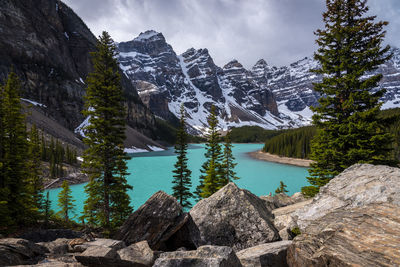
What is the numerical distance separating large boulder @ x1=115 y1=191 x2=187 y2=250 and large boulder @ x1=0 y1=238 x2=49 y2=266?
2.85 metres

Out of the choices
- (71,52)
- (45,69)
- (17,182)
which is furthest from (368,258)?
(71,52)

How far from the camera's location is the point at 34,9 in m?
138

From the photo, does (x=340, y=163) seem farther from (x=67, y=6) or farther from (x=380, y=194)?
(x=67, y=6)

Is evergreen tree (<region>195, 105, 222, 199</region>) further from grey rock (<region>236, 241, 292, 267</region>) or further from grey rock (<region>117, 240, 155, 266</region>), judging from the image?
grey rock (<region>236, 241, 292, 267</region>)

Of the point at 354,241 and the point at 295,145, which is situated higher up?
the point at 354,241

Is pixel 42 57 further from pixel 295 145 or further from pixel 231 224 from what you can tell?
pixel 231 224

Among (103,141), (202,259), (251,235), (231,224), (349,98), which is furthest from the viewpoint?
(103,141)

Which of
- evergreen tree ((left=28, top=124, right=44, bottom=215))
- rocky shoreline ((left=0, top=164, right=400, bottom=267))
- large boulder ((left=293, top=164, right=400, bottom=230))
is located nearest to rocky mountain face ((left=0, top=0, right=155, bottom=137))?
evergreen tree ((left=28, top=124, right=44, bottom=215))

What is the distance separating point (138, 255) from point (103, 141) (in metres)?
12.6

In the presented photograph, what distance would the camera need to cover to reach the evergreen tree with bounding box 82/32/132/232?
54.5 ft

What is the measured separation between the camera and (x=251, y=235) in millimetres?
8211

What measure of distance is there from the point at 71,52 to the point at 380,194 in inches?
8507

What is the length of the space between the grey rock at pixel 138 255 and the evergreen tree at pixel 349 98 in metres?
13.7

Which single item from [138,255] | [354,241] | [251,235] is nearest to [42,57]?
[138,255]
